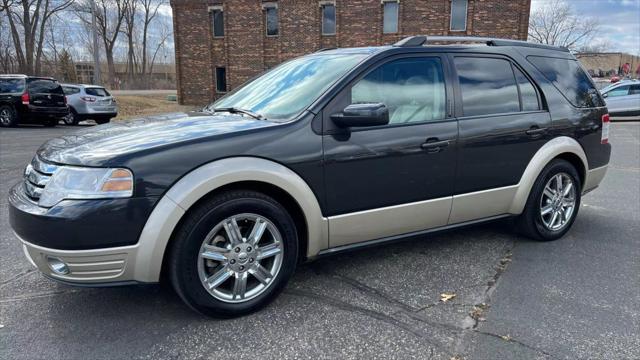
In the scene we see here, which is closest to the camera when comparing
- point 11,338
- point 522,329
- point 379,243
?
point 11,338

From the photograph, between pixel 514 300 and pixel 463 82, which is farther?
pixel 463 82

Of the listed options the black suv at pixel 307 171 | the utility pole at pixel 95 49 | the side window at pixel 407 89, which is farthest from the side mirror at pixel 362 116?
the utility pole at pixel 95 49

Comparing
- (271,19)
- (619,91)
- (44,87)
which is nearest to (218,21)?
(271,19)

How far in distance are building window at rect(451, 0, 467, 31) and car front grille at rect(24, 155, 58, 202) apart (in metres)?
22.9

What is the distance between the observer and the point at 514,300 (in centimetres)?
317

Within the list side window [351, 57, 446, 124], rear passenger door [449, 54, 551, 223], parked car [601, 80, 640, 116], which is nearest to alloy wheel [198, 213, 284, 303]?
side window [351, 57, 446, 124]

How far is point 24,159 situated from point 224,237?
25.1 feet

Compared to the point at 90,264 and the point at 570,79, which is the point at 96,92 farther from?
the point at 570,79

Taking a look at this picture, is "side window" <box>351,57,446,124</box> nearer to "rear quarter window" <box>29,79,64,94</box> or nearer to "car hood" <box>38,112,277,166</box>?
"car hood" <box>38,112,277,166</box>

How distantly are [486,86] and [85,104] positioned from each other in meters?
16.7

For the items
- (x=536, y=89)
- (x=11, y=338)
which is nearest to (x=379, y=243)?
(x=536, y=89)

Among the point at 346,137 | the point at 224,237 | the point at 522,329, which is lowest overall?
the point at 522,329

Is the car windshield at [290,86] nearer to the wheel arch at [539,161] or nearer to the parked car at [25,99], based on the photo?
the wheel arch at [539,161]

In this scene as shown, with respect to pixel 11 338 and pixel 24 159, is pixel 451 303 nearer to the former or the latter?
pixel 11 338
